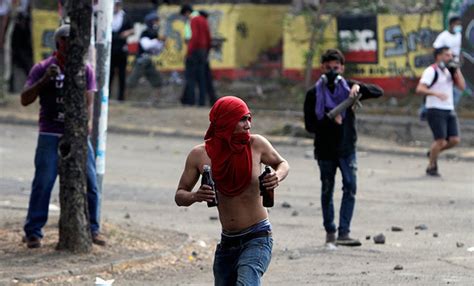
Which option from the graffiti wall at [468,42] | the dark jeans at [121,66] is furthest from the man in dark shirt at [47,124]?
the dark jeans at [121,66]

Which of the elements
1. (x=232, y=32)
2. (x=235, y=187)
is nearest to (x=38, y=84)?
(x=235, y=187)

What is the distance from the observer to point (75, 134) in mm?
10227

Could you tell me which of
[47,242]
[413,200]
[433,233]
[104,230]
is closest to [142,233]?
[104,230]

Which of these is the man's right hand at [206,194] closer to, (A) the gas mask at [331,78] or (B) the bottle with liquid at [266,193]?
(B) the bottle with liquid at [266,193]

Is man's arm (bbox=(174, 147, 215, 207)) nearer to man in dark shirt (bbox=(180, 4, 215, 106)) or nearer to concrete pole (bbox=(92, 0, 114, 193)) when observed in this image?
concrete pole (bbox=(92, 0, 114, 193))

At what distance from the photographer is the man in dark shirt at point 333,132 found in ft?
37.3

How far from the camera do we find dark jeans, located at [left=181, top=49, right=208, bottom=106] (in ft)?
76.8

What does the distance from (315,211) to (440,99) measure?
357 centimetres

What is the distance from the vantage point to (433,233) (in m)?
12.4

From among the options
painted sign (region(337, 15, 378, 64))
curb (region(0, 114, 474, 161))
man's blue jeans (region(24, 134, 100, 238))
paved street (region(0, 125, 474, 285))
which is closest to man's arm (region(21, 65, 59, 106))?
man's blue jeans (region(24, 134, 100, 238))

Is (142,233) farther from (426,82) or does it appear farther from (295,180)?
(426,82)

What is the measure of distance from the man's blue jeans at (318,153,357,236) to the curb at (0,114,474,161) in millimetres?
7559

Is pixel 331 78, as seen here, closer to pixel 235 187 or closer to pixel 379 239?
pixel 379 239

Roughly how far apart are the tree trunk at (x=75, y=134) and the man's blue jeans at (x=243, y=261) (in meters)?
3.14
